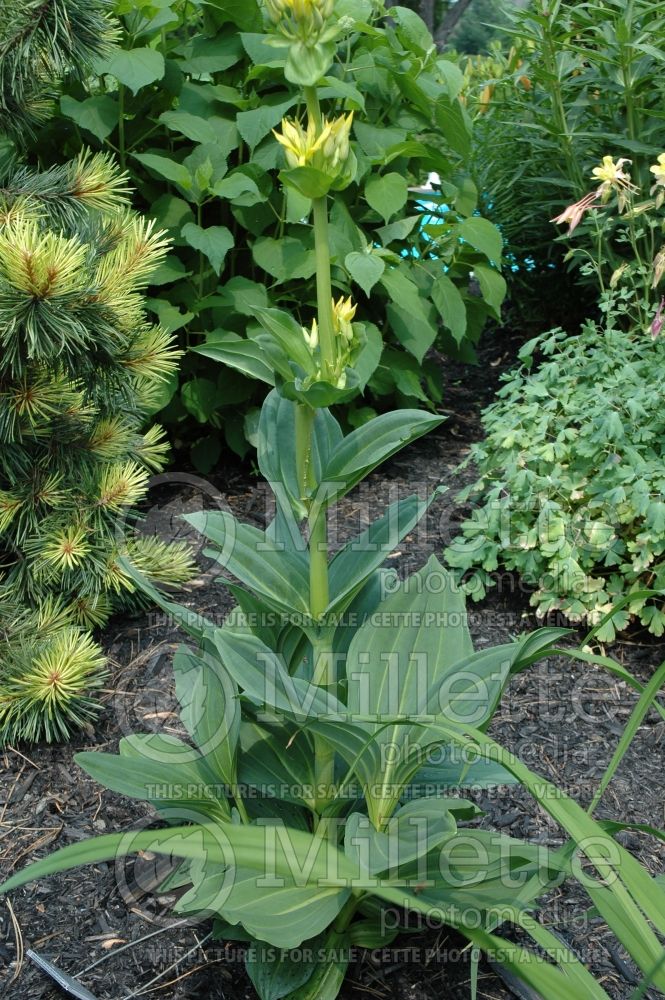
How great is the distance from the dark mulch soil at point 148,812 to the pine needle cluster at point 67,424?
5.8 inches

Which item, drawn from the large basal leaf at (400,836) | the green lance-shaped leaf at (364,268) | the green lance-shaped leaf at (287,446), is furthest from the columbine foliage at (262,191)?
the large basal leaf at (400,836)

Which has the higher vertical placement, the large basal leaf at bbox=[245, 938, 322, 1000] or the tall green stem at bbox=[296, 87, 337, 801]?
the tall green stem at bbox=[296, 87, 337, 801]

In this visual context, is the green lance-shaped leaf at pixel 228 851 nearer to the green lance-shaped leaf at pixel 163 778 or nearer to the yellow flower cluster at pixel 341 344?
the green lance-shaped leaf at pixel 163 778

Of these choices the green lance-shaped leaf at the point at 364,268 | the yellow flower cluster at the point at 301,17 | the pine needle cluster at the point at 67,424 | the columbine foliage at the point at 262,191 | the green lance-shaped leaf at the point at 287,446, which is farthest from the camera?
the columbine foliage at the point at 262,191

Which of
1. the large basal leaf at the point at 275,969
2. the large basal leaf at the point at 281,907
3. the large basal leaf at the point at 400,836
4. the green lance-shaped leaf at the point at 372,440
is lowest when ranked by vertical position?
the large basal leaf at the point at 275,969

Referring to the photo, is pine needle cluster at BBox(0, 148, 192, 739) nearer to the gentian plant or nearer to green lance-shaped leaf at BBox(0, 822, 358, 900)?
the gentian plant

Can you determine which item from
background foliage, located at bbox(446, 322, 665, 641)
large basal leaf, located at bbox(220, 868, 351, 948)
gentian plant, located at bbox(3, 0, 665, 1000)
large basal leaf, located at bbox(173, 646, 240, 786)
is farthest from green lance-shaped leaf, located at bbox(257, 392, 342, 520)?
background foliage, located at bbox(446, 322, 665, 641)

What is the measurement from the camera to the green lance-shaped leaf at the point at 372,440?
151 cm

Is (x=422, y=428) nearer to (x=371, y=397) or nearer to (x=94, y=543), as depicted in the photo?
(x=94, y=543)

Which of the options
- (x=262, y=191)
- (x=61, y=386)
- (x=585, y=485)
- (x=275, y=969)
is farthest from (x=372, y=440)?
(x=262, y=191)

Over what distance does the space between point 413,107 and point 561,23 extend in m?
0.67

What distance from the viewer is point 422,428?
1509 millimetres

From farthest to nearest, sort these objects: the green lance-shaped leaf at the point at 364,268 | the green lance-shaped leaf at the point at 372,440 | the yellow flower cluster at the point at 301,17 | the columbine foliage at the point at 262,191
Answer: the columbine foliage at the point at 262,191, the green lance-shaped leaf at the point at 364,268, the green lance-shaped leaf at the point at 372,440, the yellow flower cluster at the point at 301,17

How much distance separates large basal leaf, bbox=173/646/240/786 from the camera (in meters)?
1.62
